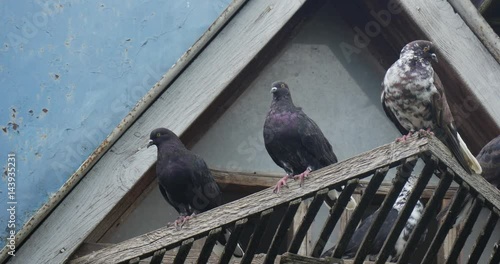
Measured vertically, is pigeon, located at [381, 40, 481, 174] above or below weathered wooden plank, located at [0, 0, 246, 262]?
below

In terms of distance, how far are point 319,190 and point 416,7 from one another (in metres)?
1.94

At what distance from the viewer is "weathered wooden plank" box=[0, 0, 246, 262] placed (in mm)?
7242

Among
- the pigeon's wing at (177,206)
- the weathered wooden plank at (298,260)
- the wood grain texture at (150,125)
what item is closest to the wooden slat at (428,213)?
the weathered wooden plank at (298,260)

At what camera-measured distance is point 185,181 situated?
7.66 meters

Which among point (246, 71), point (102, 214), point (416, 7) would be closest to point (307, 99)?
point (246, 71)

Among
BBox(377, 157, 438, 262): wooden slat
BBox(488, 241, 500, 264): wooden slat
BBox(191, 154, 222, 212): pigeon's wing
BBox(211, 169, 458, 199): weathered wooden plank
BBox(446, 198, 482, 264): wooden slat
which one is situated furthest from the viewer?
BBox(211, 169, 458, 199): weathered wooden plank

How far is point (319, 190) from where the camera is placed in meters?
6.45

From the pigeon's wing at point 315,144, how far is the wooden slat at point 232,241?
44.0 inches

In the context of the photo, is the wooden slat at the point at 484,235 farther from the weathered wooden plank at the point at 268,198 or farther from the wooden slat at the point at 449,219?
the weathered wooden plank at the point at 268,198

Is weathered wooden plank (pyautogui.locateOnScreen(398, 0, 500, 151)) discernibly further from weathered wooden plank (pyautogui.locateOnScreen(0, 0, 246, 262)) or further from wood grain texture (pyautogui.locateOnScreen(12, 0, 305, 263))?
weathered wooden plank (pyautogui.locateOnScreen(0, 0, 246, 262))

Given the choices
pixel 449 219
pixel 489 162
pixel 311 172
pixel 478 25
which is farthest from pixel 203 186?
pixel 478 25

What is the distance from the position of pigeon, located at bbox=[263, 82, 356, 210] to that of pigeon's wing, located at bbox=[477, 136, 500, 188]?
96 centimetres

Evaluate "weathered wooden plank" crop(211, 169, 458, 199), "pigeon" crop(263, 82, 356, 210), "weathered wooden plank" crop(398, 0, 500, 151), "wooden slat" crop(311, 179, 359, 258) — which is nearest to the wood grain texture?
"pigeon" crop(263, 82, 356, 210)

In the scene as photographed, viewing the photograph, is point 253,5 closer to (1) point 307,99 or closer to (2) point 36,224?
(1) point 307,99
